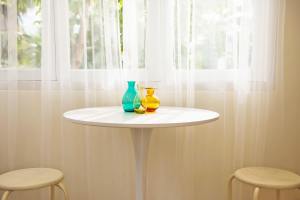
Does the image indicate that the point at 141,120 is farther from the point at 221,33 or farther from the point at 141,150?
the point at 221,33

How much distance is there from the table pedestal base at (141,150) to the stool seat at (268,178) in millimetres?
524

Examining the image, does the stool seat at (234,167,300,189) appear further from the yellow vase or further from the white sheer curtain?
the yellow vase

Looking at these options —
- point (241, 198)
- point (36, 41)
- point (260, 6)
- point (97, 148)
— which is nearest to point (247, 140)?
point (241, 198)

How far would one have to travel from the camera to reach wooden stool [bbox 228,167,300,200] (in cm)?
169

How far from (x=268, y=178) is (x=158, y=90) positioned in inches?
32.9

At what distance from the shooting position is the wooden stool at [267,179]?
66.6 inches

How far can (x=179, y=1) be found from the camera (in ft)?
6.73

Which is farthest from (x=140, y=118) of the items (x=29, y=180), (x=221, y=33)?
(x=221, y=33)

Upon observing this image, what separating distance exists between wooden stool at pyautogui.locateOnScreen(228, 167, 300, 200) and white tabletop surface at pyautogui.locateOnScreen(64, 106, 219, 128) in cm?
41

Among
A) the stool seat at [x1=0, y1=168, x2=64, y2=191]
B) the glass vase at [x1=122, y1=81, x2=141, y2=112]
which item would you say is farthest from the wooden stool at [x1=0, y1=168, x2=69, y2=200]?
the glass vase at [x1=122, y1=81, x2=141, y2=112]

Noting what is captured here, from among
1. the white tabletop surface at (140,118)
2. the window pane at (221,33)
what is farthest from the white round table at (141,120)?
the window pane at (221,33)

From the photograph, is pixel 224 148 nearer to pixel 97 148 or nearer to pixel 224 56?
pixel 224 56

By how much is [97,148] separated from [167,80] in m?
0.64

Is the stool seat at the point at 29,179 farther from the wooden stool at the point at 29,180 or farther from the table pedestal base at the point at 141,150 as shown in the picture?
the table pedestal base at the point at 141,150
